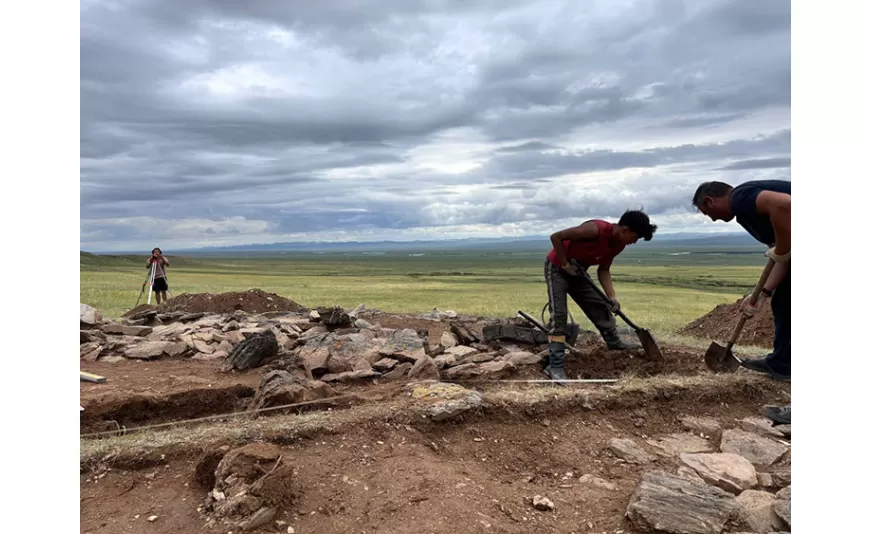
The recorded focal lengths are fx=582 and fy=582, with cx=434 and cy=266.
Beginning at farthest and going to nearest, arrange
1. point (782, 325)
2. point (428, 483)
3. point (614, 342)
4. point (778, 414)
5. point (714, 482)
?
point (614, 342) < point (782, 325) < point (778, 414) < point (714, 482) < point (428, 483)

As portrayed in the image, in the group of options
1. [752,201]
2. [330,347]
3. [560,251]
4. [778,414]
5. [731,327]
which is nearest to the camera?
[752,201]

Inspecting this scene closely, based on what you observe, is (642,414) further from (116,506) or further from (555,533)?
(116,506)

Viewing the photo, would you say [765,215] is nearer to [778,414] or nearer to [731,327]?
[778,414]

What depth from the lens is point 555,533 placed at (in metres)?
4.17

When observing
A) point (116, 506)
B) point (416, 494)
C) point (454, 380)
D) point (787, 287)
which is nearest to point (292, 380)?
point (454, 380)

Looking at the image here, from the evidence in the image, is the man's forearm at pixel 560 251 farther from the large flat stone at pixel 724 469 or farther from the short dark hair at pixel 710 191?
the large flat stone at pixel 724 469

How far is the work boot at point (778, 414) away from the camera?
6449 mm

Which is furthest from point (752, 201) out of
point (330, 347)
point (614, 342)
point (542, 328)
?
point (330, 347)

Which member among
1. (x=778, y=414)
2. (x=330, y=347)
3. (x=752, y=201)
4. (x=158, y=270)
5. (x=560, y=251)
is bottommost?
(x=778, y=414)

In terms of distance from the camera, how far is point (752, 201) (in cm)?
595

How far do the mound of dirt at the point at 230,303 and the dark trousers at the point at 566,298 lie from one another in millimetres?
10010

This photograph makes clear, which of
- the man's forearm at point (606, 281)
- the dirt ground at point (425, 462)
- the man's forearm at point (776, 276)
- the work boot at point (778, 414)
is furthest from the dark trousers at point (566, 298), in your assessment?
the work boot at point (778, 414)

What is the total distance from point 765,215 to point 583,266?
8.48ft

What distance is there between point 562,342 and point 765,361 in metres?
2.53
